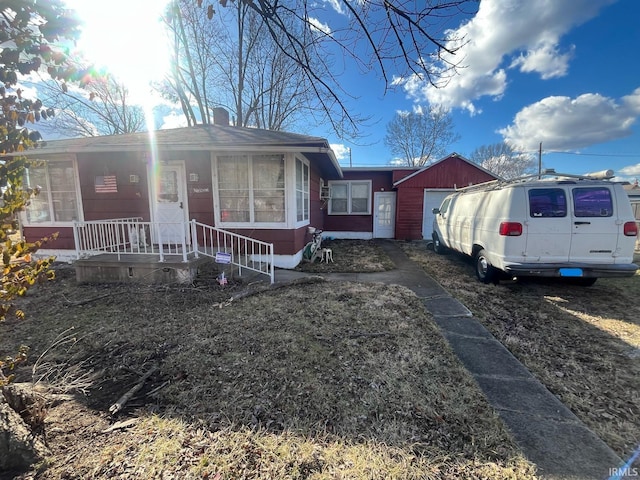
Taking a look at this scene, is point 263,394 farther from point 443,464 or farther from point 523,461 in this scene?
point 523,461

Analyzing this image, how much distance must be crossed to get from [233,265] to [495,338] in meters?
4.81

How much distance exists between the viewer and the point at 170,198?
22.2 ft

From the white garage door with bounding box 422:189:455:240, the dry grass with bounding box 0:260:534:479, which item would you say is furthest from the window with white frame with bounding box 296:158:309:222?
the white garage door with bounding box 422:189:455:240

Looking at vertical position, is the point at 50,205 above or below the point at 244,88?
below

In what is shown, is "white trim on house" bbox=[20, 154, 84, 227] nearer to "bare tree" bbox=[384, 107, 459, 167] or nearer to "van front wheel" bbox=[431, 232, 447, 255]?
"van front wheel" bbox=[431, 232, 447, 255]

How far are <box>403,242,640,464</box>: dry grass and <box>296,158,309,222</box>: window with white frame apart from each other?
12.3 feet

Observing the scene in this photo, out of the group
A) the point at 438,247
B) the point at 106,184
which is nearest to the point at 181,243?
the point at 106,184

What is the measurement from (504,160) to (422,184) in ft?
98.4

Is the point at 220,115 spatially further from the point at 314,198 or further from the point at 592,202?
the point at 592,202

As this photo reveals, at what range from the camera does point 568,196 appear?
436 centimetres

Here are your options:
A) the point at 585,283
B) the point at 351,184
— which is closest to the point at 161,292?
the point at 585,283

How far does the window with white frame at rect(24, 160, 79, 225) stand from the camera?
6.96 meters

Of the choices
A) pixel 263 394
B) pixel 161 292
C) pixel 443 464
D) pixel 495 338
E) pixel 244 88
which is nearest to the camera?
pixel 443 464

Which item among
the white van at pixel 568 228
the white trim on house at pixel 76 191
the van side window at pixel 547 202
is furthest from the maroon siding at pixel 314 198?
the white trim on house at pixel 76 191
